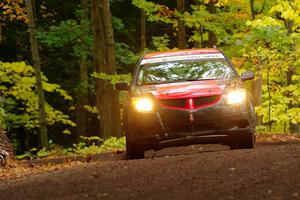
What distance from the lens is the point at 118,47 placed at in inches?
1052

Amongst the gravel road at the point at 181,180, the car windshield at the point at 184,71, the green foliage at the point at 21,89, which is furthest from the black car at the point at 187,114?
the green foliage at the point at 21,89

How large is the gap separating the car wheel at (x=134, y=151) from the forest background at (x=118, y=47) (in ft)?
8.91

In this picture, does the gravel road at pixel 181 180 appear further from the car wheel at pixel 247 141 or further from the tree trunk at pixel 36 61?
the tree trunk at pixel 36 61

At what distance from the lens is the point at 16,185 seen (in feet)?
27.7

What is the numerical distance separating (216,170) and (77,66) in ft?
90.6

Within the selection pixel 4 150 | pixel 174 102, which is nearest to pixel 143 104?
pixel 174 102

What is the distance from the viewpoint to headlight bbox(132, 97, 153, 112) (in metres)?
10.4

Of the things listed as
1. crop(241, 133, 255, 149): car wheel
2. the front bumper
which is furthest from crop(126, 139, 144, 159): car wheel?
crop(241, 133, 255, 149): car wheel

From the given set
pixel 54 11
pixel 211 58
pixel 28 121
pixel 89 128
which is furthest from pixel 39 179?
pixel 89 128

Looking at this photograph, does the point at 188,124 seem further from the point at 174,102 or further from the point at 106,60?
the point at 106,60

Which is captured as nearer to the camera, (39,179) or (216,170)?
(216,170)

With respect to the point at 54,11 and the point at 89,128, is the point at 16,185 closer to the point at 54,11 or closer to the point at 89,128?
the point at 54,11

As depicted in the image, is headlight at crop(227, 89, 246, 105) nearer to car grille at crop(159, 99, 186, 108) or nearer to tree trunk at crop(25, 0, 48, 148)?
car grille at crop(159, 99, 186, 108)

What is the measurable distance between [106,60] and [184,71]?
1006cm
